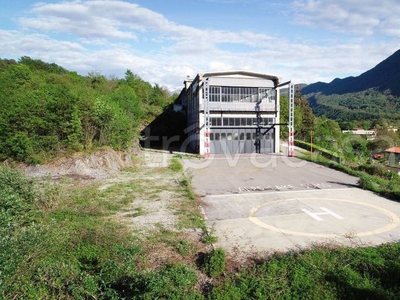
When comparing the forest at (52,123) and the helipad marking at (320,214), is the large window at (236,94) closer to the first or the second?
the forest at (52,123)

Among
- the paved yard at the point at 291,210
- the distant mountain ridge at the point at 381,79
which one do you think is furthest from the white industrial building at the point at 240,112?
the distant mountain ridge at the point at 381,79

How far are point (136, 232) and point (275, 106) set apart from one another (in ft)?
72.9

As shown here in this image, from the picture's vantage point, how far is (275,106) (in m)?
26.8

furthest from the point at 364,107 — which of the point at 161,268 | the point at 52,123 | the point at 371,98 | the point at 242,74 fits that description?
the point at 161,268

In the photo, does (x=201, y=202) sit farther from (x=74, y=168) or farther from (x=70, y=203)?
(x=74, y=168)

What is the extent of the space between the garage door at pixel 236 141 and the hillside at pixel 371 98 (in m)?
95.6

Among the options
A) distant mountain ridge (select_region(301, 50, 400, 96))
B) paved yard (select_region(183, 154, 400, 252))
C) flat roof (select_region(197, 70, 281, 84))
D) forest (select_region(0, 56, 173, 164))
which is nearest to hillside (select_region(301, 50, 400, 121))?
distant mountain ridge (select_region(301, 50, 400, 96))

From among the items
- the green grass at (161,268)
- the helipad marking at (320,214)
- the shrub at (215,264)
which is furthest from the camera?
the helipad marking at (320,214)

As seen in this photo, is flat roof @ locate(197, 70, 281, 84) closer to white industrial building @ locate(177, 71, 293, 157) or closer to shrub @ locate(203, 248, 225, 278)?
white industrial building @ locate(177, 71, 293, 157)

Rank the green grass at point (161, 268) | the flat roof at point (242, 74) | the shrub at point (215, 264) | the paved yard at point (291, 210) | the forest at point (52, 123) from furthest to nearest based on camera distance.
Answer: the flat roof at point (242, 74) → the forest at point (52, 123) → the paved yard at point (291, 210) → the shrub at point (215, 264) → the green grass at point (161, 268)

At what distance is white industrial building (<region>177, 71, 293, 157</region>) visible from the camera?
25594mm

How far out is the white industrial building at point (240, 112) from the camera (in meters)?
25.6


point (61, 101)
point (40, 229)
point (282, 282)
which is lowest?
point (282, 282)

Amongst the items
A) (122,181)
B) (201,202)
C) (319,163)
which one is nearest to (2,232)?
(201,202)
